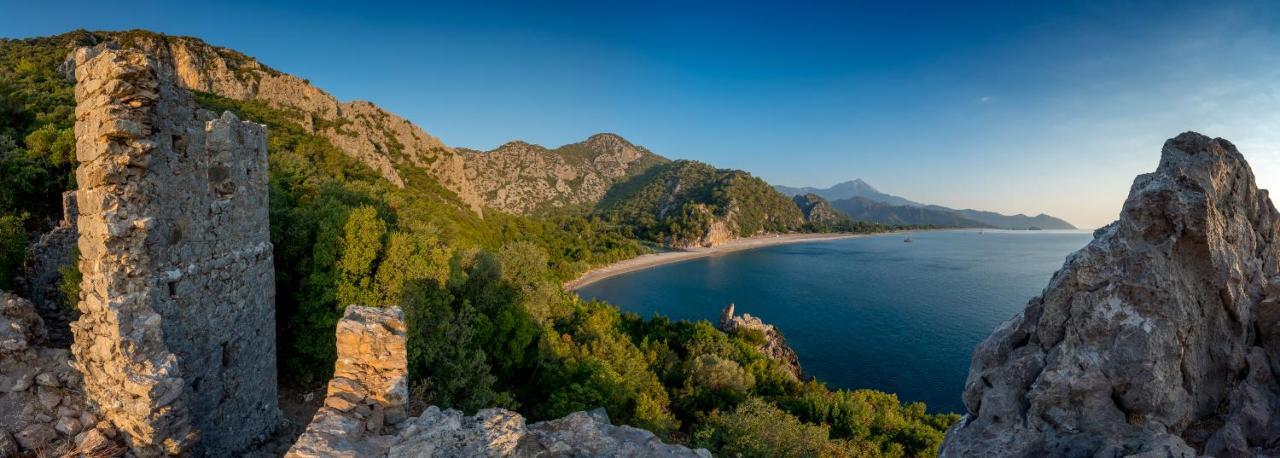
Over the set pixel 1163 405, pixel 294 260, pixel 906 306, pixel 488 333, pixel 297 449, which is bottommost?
pixel 906 306

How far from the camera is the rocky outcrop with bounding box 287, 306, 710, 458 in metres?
5.53

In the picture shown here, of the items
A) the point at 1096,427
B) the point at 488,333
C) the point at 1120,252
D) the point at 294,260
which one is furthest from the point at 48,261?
the point at 1120,252

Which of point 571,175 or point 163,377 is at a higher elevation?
point 571,175

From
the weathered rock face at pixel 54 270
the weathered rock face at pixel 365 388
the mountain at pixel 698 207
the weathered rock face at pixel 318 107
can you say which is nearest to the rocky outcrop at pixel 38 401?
the weathered rock face at pixel 54 270

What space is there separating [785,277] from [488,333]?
7635 cm

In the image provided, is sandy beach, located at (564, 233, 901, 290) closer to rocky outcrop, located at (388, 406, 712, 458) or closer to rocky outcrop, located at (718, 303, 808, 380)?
rocky outcrop, located at (718, 303, 808, 380)

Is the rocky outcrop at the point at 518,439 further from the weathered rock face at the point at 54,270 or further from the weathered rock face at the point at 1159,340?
the weathered rock face at the point at 54,270

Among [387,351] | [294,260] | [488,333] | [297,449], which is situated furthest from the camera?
[488,333]

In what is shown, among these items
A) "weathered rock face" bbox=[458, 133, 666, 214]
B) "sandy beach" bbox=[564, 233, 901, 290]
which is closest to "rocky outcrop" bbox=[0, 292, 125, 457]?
"sandy beach" bbox=[564, 233, 901, 290]

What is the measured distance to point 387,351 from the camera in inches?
269

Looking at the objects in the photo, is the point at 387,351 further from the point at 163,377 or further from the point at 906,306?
the point at 906,306

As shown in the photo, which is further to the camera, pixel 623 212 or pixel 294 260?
pixel 623 212

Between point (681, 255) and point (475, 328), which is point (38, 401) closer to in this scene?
point (475, 328)

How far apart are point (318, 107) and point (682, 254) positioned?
78.7 meters
